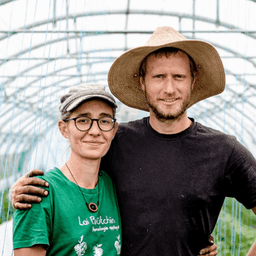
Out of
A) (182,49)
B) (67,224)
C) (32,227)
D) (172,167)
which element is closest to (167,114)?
(172,167)

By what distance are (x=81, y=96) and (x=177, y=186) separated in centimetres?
60

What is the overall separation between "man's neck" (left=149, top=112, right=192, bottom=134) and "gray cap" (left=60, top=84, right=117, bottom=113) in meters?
0.31

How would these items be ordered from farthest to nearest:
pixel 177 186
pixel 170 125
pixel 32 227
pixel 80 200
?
pixel 170 125 → pixel 177 186 → pixel 80 200 → pixel 32 227

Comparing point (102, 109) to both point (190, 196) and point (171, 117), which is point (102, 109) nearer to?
point (171, 117)

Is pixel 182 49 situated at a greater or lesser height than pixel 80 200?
greater

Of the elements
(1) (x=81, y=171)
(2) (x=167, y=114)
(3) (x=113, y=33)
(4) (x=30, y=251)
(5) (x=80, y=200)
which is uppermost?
(3) (x=113, y=33)

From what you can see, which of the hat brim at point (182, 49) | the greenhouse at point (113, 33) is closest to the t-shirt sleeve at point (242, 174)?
the hat brim at point (182, 49)

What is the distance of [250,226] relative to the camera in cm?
447

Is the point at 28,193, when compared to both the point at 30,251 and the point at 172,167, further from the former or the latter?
the point at 172,167

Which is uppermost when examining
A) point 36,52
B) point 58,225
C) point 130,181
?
point 36,52

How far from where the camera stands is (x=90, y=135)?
1.33 meters

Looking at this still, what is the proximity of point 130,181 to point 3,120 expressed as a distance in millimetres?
9492

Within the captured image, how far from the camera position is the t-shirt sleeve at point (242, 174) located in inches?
57.8

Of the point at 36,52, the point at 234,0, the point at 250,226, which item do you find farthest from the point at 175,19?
the point at 250,226
